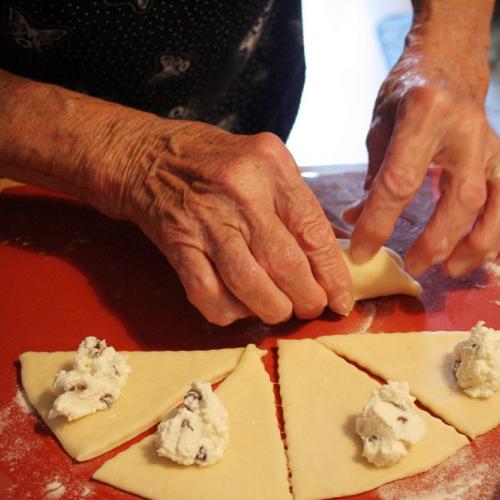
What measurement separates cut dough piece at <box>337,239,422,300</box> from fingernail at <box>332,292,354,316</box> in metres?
0.08

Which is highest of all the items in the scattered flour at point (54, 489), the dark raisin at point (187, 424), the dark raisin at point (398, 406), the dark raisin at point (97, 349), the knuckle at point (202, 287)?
the knuckle at point (202, 287)

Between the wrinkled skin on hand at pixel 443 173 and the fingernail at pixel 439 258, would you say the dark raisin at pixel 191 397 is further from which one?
the fingernail at pixel 439 258

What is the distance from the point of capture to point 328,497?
4.61 feet

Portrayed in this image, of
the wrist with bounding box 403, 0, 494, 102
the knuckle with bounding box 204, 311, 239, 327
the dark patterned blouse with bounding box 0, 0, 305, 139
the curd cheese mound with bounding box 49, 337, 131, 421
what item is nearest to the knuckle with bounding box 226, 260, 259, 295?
the knuckle with bounding box 204, 311, 239, 327

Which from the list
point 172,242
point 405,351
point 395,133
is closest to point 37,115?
point 172,242

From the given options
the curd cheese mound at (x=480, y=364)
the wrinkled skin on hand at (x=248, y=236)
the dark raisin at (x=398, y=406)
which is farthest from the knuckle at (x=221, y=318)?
the curd cheese mound at (x=480, y=364)

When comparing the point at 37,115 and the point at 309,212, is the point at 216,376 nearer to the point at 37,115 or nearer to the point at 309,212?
the point at 309,212

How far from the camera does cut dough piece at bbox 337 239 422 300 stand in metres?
1.83

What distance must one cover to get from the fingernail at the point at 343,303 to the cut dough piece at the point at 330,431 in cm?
11

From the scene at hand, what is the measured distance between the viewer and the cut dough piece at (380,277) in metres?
1.83

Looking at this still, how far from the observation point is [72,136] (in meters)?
1.88

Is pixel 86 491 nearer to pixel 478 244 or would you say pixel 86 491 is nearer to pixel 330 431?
pixel 330 431

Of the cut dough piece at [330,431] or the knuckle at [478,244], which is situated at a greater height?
the knuckle at [478,244]

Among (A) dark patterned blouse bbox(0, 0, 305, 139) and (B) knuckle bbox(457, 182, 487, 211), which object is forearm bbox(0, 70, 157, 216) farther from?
(B) knuckle bbox(457, 182, 487, 211)
